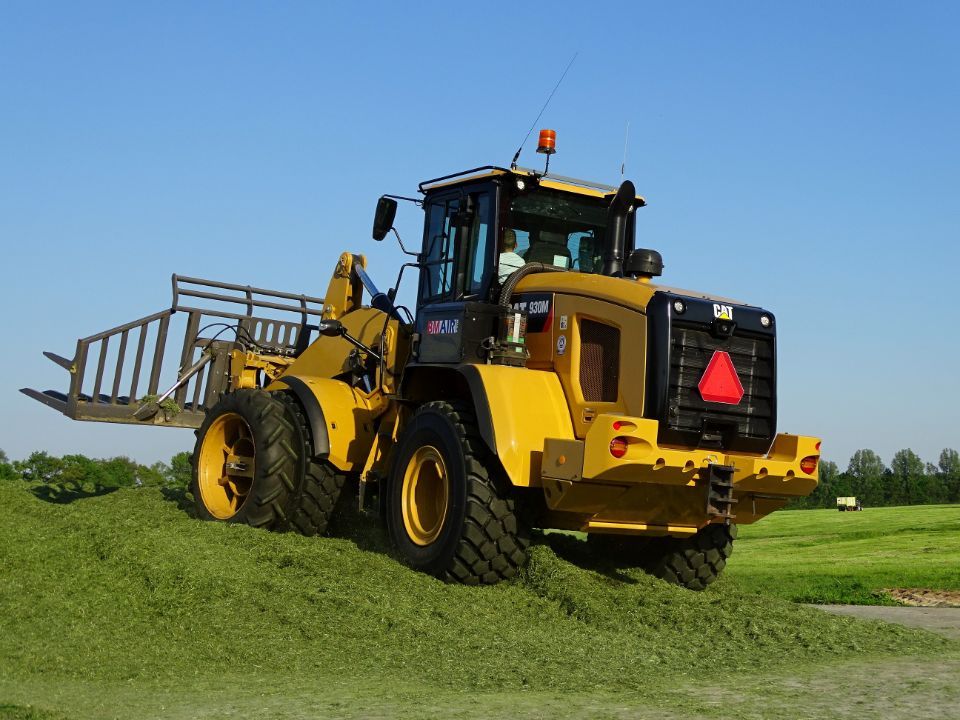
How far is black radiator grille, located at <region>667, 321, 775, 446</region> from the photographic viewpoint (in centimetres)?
833

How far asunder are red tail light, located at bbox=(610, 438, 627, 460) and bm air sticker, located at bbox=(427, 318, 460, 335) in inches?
72.7

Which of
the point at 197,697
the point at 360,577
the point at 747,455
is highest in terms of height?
the point at 747,455

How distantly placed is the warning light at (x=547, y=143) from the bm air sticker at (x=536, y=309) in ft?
4.52

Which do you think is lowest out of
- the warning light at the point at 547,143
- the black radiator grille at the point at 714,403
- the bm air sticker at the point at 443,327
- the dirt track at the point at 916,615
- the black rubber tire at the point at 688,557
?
the dirt track at the point at 916,615

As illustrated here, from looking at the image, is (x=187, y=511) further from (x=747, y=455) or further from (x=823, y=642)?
(x=823, y=642)

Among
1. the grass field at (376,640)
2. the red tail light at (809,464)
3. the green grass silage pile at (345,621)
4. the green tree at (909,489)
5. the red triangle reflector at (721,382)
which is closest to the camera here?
the grass field at (376,640)

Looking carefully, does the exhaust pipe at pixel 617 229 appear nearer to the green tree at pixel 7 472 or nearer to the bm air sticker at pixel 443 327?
the bm air sticker at pixel 443 327

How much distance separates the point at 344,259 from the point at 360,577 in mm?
4370

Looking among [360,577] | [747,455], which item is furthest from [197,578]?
[747,455]

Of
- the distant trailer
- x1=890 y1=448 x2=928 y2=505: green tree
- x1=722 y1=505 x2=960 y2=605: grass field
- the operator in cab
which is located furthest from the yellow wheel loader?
x1=890 y1=448 x2=928 y2=505: green tree

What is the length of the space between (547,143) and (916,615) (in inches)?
187

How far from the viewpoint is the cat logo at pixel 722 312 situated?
8516 mm

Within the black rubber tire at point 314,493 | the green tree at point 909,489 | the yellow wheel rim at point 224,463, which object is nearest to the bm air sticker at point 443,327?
the black rubber tire at point 314,493

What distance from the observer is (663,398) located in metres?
8.23
